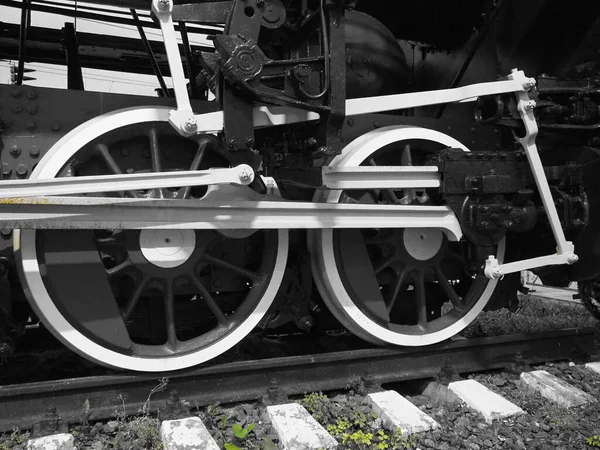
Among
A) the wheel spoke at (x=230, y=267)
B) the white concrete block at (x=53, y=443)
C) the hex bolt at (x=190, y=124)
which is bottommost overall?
the white concrete block at (x=53, y=443)

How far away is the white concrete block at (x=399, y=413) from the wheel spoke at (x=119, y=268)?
1295 millimetres

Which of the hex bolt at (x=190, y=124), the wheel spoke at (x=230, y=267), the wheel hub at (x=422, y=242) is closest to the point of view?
the hex bolt at (x=190, y=124)

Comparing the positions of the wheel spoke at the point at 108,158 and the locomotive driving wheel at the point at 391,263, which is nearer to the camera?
the wheel spoke at the point at 108,158

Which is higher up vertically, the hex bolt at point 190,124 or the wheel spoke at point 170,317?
the hex bolt at point 190,124

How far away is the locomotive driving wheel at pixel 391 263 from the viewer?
2.59 metres

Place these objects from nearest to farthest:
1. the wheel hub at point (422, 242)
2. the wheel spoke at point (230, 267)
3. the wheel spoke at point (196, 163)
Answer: the wheel spoke at point (196, 163) < the wheel spoke at point (230, 267) < the wheel hub at point (422, 242)

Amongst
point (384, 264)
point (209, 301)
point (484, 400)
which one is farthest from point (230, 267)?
point (484, 400)

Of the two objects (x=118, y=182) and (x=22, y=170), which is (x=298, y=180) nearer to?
(x=118, y=182)

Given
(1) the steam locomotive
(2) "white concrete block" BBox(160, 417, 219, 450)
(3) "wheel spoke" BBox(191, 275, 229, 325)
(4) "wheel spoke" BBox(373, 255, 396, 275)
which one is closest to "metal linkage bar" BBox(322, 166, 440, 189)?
(1) the steam locomotive

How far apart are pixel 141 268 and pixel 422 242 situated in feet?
4.97

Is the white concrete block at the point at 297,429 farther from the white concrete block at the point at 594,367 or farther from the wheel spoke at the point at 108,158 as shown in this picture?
the white concrete block at the point at 594,367

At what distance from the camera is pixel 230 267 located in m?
2.52

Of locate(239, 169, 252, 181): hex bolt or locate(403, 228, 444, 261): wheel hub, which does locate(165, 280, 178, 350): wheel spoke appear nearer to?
locate(239, 169, 252, 181): hex bolt

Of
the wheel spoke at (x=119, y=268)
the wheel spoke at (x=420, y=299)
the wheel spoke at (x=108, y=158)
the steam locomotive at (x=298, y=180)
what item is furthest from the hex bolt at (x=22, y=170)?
the wheel spoke at (x=420, y=299)
